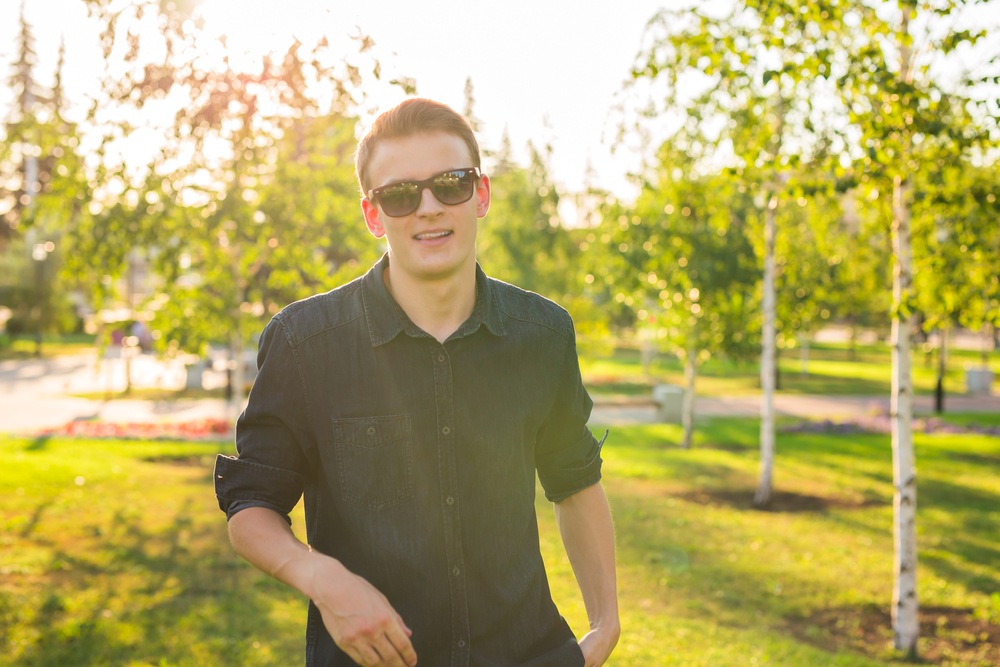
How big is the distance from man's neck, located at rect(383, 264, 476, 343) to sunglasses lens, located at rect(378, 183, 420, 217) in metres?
0.17

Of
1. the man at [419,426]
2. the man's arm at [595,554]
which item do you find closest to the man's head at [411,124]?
the man at [419,426]

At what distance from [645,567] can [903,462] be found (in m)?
3.03

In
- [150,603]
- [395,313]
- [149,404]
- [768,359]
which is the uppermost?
[395,313]

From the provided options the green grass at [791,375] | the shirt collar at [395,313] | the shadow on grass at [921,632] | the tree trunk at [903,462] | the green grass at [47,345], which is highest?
the shirt collar at [395,313]

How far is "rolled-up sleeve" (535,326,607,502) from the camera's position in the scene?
2.44 meters

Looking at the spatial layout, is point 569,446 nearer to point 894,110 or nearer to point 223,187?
point 894,110

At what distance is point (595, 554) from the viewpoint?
2469 mm

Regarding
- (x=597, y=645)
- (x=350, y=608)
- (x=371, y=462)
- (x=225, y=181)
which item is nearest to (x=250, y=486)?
(x=371, y=462)

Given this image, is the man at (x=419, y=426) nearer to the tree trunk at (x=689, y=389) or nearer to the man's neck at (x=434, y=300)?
the man's neck at (x=434, y=300)

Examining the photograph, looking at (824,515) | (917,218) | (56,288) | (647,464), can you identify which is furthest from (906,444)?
(56,288)

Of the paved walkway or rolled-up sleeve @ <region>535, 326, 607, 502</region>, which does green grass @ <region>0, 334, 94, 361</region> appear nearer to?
the paved walkway

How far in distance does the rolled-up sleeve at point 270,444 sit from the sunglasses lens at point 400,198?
1.31 feet

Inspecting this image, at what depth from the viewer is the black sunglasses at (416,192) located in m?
2.22

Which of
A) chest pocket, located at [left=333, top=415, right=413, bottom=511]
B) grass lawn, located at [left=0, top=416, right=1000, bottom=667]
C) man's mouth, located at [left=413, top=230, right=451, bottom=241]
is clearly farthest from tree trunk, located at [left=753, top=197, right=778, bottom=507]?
chest pocket, located at [left=333, top=415, right=413, bottom=511]
